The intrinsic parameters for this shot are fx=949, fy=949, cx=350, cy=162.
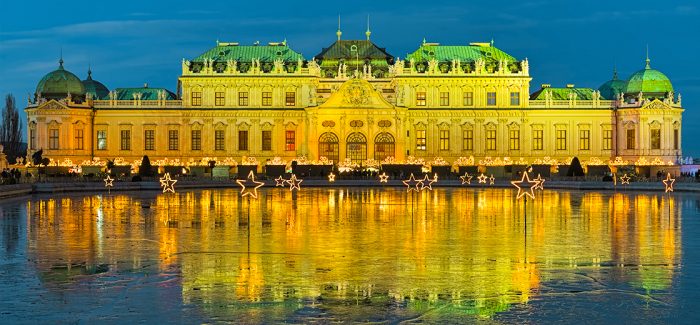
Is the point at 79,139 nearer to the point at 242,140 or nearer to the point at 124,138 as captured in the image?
the point at 124,138

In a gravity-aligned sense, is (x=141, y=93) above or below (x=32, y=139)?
above

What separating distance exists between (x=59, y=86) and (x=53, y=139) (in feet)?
18.5

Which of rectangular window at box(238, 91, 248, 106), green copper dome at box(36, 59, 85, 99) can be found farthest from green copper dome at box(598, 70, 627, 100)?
green copper dome at box(36, 59, 85, 99)

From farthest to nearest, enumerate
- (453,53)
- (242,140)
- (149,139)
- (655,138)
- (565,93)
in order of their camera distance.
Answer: (565,93)
(453,53)
(149,139)
(242,140)
(655,138)

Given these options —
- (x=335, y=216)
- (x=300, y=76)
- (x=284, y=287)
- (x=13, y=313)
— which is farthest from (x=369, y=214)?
(x=300, y=76)

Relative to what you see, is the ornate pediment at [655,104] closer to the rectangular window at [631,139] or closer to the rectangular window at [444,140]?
the rectangular window at [631,139]

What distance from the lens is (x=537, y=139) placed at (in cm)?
10125

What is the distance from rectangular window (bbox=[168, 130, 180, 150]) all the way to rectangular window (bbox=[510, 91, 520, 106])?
117ft

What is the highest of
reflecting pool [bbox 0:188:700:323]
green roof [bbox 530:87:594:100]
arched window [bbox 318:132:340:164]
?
green roof [bbox 530:87:594:100]

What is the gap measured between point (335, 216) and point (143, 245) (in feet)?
38.5

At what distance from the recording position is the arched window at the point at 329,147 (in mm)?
98875

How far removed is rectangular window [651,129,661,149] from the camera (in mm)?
98125

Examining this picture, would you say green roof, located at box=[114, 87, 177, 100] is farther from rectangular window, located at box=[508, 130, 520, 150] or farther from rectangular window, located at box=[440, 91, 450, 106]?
rectangular window, located at box=[508, 130, 520, 150]

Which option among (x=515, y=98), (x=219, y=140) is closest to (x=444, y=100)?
(x=515, y=98)
